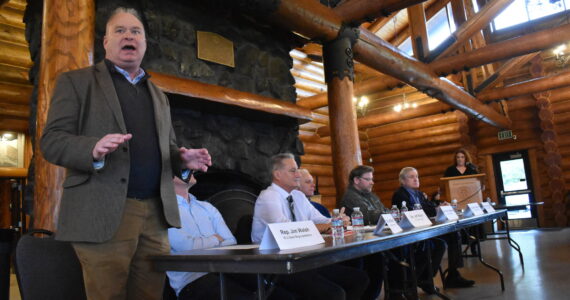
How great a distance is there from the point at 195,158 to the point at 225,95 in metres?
1.92

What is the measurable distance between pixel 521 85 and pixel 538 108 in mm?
1690

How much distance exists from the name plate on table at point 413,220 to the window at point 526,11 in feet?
33.2

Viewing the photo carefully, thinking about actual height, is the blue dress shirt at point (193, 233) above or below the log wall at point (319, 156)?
below

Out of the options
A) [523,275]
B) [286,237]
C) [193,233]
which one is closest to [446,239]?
[523,275]

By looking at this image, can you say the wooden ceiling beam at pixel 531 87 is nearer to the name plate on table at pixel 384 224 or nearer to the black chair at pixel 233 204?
the black chair at pixel 233 204

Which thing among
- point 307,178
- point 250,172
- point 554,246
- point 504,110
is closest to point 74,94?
point 250,172

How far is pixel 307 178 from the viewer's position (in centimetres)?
437

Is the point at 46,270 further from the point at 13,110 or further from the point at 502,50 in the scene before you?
the point at 502,50

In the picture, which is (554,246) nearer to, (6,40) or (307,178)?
(307,178)

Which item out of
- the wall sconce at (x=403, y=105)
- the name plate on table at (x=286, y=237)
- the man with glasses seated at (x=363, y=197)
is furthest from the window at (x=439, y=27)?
the name plate on table at (x=286, y=237)

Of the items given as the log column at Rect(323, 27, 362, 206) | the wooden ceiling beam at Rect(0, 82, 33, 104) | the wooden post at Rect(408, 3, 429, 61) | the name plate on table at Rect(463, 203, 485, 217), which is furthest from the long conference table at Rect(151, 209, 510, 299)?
the wooden ceiling beam at Rect(0, 82, 33, 104)

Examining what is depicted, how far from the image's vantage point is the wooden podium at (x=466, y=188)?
251 inches

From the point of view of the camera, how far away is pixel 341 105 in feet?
15.8

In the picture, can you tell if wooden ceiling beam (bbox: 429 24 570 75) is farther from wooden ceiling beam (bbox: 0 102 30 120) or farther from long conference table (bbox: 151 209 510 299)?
wooden ceiling beam (bbox: 0 102 30 120)
